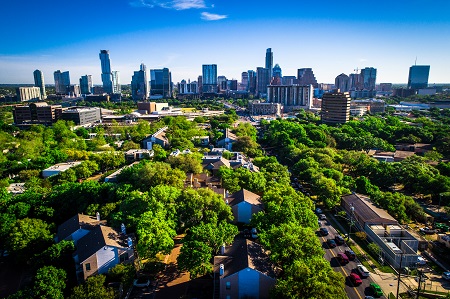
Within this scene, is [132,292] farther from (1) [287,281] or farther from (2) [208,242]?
(1) [287,281]

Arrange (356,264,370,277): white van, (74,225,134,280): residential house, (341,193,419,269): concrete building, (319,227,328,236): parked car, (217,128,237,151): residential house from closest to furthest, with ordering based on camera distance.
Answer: (74,225,134,280): residential house → (356,264,370,277): white van → (341,193,419,269): concrete building → (319,227,328,236): parked car → (217,128,237,151): residential house

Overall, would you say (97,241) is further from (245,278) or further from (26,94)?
(26,94)

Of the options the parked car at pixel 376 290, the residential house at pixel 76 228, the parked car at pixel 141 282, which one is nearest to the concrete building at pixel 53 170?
the residential house at pixel 76 228

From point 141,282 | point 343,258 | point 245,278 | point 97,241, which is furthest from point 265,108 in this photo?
point 245,278

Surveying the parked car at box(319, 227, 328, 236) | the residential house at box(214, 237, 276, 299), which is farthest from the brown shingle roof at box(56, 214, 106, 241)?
the parked car at box(319, 227, 328, 236)

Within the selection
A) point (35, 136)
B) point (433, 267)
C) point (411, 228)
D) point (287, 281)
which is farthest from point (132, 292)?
point (35, 136)

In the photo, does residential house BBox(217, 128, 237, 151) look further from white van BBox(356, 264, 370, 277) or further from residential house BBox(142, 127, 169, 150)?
white van BBox(356, 264, 370, 277)

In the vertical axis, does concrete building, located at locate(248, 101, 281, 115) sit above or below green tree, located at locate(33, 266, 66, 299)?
above

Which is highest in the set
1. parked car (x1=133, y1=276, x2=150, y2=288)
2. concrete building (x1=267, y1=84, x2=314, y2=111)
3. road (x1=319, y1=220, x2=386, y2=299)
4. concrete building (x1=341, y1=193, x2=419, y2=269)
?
concrete building (x1=267, y1=84, x2=314, y2=111)
